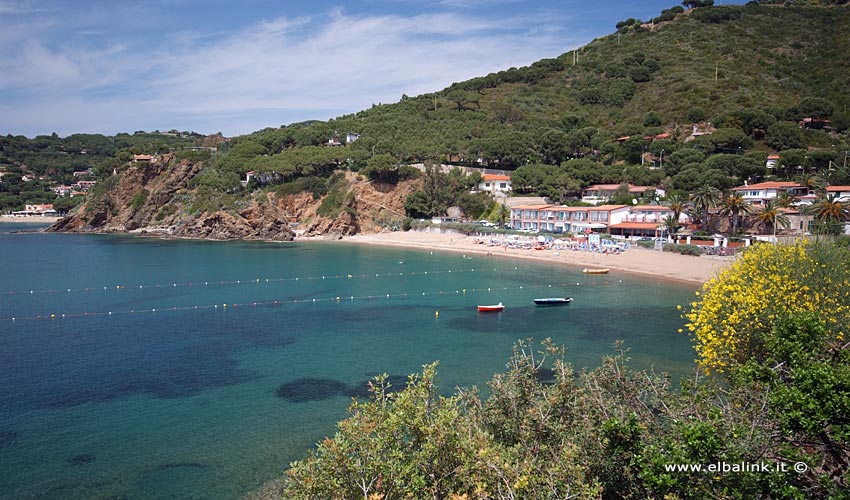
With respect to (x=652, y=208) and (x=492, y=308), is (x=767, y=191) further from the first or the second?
(x=492, y=308)

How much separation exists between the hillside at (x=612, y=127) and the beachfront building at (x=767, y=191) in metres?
3.91

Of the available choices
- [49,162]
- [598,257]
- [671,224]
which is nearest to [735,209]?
[671,224]

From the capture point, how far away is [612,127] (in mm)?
107125

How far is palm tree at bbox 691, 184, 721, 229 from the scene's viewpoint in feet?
195

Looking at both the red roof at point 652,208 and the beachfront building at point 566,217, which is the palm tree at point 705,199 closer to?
the red roof at point 652,208

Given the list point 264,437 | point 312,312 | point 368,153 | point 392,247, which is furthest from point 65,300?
point 368,153

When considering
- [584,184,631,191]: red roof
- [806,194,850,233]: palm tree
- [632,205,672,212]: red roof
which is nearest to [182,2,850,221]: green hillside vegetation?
[584,184,631,191]: red roof

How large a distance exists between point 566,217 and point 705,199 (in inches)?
732

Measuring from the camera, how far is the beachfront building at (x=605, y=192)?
247 ft

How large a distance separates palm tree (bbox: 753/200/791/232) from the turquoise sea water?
692 inches

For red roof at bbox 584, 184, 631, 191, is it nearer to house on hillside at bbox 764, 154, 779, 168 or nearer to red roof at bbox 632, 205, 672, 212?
red roof at bbox 632, 205, 672, 212

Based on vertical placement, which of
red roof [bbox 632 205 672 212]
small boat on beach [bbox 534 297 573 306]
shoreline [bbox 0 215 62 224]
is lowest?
small boat on beach [bbox 534 297 573 306]

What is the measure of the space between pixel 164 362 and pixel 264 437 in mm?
11993

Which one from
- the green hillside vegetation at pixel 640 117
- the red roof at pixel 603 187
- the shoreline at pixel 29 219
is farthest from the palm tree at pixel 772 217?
the shoreline at pixel 29 219
